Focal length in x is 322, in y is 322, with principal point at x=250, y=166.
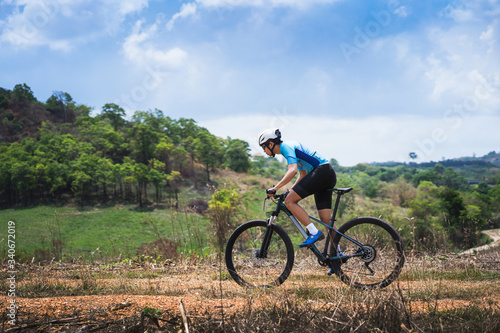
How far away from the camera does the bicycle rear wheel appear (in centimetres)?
439

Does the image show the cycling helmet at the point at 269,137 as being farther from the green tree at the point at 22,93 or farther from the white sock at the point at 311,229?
the green tree at the point at 22,93

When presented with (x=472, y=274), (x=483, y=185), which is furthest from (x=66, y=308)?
(x=483, y=185)

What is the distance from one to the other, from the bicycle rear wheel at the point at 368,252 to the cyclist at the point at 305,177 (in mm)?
389

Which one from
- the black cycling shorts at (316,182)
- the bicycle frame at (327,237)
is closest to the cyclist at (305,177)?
the black cycling shorts at (316,182)

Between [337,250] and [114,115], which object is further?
[114,115]

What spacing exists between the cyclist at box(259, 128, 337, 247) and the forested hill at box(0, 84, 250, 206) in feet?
227

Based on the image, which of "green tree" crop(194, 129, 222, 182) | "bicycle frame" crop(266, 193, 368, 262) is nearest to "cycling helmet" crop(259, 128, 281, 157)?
"bicycle frame" crop(266, 193, 368, 262)

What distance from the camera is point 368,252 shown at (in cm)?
452

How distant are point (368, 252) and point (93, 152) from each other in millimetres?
99126

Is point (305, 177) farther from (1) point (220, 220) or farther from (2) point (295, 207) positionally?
(1) point (220, 220)

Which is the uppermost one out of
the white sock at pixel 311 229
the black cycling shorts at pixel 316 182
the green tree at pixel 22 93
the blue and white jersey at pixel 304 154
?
the green tree at pixel 22 93

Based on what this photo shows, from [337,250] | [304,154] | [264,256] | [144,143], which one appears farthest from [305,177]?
[144,143]

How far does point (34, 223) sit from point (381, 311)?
64.8 m

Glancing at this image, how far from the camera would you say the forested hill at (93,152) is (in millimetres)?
67750
